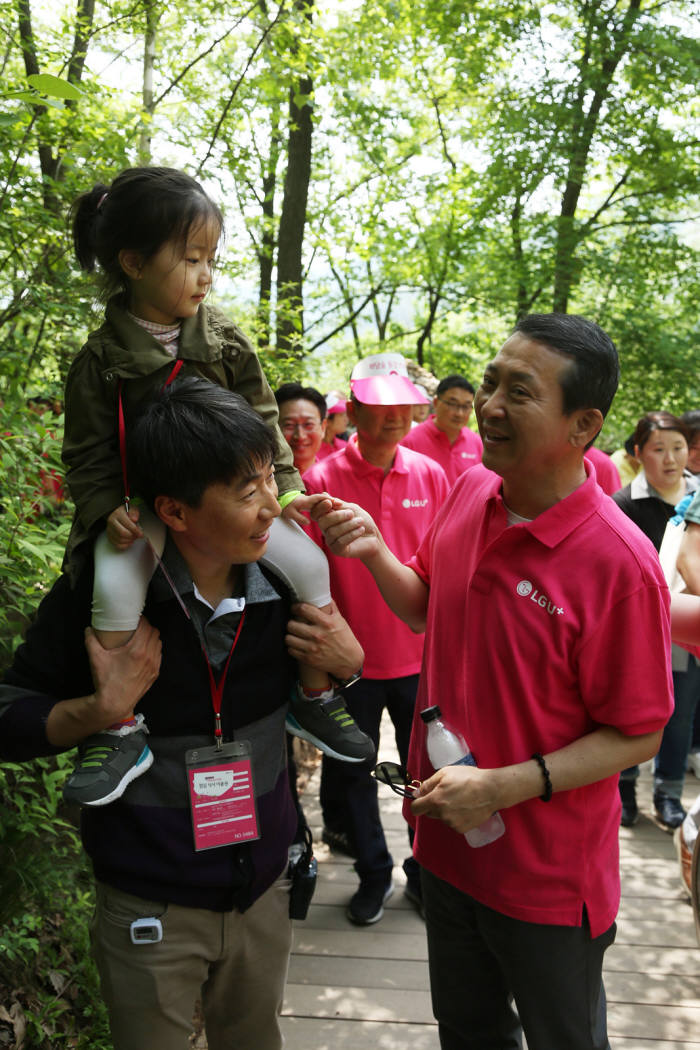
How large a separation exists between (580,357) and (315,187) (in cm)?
1439

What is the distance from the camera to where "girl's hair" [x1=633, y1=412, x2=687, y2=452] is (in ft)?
13.8

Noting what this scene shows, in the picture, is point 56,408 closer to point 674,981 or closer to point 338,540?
point 338,540

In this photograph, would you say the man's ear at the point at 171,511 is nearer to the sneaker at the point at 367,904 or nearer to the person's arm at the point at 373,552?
the person's arm at the point at 373,552

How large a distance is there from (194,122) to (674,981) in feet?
29.2

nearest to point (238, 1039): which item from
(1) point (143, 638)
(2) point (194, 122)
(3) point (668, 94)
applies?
(1) point (143, 638)

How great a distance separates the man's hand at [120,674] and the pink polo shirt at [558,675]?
2.42ft

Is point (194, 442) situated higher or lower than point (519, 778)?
higher

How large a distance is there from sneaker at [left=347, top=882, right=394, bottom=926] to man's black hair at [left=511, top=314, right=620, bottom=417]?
2675 millimetres

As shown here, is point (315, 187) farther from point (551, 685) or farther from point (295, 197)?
point (551, 685)

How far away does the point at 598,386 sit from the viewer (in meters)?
1.70

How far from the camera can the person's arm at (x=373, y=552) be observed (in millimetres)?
1900

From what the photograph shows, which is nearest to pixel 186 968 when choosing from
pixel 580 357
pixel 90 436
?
pixel 90 436

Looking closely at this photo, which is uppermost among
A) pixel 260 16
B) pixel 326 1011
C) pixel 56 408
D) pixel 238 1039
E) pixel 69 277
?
pixel 260 16

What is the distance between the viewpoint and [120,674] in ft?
5.02
